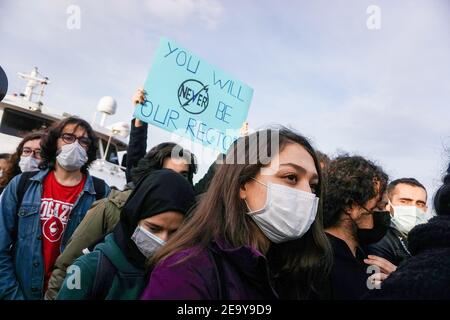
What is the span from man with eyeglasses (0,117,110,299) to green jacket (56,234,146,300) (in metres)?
→ 0.80

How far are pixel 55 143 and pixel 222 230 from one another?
2039 millimetres

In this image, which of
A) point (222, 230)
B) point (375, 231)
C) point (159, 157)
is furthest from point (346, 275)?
point (159, 157)

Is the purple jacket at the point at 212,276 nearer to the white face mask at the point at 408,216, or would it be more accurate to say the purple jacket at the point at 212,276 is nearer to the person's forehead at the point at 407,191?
the white face mask at the point at 408,216

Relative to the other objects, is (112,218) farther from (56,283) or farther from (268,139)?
(268,139)

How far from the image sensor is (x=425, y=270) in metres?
1.09

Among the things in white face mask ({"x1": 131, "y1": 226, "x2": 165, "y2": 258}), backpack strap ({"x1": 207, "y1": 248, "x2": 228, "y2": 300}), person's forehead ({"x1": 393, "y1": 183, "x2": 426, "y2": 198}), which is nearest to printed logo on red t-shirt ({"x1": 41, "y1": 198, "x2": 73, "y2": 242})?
white face mask ({"x1": 131, "y1": 226, "x2": 165, "y2": 258})

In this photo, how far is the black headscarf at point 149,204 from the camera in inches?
75.7

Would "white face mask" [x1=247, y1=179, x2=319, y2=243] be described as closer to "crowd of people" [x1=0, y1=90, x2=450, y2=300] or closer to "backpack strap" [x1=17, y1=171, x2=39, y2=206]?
"crowd of people" [x1=0, y1=90, x2=450, y2=300]

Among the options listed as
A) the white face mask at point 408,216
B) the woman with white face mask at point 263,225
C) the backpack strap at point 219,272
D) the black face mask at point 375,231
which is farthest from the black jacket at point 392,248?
the backpack strap at point 219,272

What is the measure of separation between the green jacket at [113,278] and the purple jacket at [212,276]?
1.97 ft

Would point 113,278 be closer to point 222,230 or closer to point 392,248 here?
point 222,230

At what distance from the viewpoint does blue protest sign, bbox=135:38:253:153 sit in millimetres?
3061

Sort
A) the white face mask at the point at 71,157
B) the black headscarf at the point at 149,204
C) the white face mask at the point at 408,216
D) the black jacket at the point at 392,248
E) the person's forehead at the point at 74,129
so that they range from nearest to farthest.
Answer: the black headscarf at the point at 149,204 < the black jacket at the point at 392,248 < the white face mask at the point at 71,157 < the person's forehead at the point at 74,129 < the white face mask at the point at 408,216
